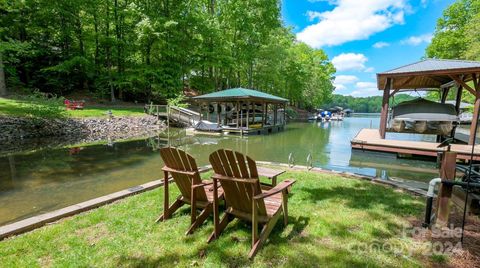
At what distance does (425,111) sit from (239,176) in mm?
10386

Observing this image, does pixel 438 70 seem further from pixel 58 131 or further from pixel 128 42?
pixel 128 42

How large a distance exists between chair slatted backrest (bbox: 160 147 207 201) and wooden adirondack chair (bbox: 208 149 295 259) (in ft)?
1.20

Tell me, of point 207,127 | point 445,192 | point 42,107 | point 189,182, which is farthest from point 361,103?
point 189,182

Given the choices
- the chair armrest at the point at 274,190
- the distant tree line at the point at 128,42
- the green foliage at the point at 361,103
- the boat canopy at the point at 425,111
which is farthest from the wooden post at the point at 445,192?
the green foliage at the point at 361,103

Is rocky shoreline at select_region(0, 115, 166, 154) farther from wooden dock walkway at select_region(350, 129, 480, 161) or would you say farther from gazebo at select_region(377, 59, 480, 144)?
gazebo at select_region(377, 59, 480, 144)

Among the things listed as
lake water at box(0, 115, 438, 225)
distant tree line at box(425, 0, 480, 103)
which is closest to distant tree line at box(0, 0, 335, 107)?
lake water at box(0, 115, 438, 225)

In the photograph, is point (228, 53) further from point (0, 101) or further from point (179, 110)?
point (0, 101)

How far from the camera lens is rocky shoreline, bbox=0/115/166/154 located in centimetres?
1056

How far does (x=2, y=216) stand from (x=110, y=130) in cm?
1148

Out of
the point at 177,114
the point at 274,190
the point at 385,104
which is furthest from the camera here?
the point at 177,114

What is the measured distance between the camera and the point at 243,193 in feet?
8.09

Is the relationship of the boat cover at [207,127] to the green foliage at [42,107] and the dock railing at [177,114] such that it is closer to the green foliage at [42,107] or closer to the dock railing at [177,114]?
the dock railing at [177,114]

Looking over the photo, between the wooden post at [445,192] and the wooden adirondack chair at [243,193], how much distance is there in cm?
188

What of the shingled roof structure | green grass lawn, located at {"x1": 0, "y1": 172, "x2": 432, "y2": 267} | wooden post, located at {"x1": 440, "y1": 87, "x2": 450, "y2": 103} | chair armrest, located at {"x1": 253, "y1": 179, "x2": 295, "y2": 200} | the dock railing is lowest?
green grass lawn, located at {"x1": 0, "y1": 172, "x2": 432, "y2": 267}
